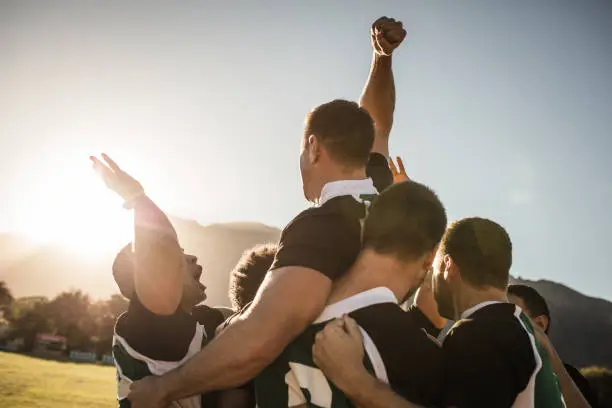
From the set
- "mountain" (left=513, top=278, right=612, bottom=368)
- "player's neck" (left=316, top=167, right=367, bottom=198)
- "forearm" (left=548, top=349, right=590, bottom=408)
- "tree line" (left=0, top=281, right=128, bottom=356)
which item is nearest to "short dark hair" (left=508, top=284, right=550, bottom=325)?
"forearm" (left=548, top=349, right=590, bottom=408)

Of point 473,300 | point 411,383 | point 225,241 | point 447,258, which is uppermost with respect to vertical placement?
point 447,258

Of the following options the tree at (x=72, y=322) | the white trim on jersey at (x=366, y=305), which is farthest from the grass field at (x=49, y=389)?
the white trim on jersey at (x=366, y=305)

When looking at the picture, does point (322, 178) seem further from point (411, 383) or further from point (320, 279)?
point (411, 383)

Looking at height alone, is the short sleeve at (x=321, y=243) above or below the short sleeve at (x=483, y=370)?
above

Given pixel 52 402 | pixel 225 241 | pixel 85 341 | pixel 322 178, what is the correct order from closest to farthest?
pixel 322 178, pixel 52 402, pixel 85 341, pixel 225 241

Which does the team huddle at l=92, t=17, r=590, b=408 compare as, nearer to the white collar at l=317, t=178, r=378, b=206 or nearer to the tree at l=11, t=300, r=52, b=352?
the white collar at l=317, t=178, r=378, b=206

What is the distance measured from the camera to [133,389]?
10.6ft

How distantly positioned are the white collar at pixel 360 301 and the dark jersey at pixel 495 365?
509 mm

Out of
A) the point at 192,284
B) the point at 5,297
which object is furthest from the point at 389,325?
the point at 5,297

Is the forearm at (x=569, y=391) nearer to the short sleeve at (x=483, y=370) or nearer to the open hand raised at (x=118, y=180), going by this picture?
the short sleeve at (x=483, y=370)

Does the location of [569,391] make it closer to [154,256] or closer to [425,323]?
[425,323]

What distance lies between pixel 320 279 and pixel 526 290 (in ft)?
16.3

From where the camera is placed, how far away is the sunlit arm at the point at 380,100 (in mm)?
5133

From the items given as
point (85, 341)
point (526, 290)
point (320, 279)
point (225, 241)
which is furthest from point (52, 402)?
point (225, 241)
